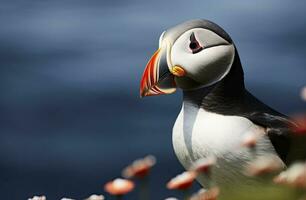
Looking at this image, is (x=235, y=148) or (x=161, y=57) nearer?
(x=235, y=148)

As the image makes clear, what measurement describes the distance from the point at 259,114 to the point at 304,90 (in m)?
1.87

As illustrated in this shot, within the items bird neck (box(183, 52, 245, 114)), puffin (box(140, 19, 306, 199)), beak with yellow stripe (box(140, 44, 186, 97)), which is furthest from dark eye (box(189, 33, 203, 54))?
bird neck (box(183, 52, 245, 114))

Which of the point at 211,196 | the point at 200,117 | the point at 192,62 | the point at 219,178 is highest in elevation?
the point at 192,62

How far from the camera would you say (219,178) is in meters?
4.27

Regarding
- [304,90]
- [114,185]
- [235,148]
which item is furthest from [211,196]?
[235,148]

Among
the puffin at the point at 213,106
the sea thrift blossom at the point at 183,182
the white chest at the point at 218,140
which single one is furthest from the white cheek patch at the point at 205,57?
the sea thrift blossom at the point at 183,182

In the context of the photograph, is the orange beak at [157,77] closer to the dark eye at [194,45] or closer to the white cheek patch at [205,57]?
the white cheek patch at [205,57]

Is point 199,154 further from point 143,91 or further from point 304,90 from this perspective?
point 304,90

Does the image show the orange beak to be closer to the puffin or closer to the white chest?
the puffin

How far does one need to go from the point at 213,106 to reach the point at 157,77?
0.44 meters

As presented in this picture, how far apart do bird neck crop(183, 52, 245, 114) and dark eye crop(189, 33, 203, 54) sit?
26cm

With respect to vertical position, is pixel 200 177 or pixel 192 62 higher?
pixel 192 62

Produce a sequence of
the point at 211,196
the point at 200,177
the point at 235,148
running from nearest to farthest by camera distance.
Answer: the point at 211,196, the point at 235,148, the point at 200,177

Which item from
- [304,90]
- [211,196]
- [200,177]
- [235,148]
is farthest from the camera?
[200,177]
